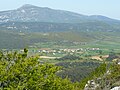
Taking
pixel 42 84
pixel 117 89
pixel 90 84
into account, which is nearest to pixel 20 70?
pixel 42 84

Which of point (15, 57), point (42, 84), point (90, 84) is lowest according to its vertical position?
point (90, 84)

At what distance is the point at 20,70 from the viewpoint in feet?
81.7

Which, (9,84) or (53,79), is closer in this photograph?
(9,84)

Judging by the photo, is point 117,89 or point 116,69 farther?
point 116,69

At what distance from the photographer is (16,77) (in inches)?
982

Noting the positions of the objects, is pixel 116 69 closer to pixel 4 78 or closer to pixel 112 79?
pixel 112 79

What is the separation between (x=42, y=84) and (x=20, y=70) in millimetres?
2252

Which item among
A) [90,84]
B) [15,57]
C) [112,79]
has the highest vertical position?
[15,57]

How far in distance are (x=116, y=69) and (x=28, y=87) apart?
92.6 ft

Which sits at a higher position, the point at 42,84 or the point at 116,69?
the point at 42,84

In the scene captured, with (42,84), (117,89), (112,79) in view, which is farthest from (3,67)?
(112,79)

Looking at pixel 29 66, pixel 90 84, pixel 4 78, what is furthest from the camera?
pixel 90 84

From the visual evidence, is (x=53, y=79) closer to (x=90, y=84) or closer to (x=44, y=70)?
(x=44, y=70)

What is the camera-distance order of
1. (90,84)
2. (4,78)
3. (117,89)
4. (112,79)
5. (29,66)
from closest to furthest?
(4,78) < (29,66) < (117,89) < (112,79) < (90,84)
